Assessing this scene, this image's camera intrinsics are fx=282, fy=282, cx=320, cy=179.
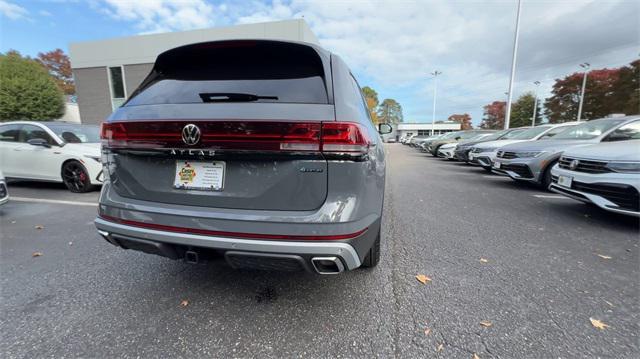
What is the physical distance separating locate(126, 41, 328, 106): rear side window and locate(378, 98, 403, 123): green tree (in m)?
101

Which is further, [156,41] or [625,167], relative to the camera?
[156,41]

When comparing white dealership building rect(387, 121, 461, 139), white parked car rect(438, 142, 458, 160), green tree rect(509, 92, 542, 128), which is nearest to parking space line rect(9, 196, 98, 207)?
white parked car rect(438, 142, 458, 160)

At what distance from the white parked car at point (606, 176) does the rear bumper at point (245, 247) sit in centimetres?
360

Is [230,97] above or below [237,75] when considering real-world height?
below

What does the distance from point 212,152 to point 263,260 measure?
63 centimetres

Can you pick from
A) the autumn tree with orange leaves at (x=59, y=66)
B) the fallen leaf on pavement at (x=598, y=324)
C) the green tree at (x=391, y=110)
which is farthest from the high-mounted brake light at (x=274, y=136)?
the green tree at (x=391, y=110)

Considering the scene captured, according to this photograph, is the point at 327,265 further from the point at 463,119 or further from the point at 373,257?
the point at 463,119

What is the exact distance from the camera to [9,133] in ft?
18.5

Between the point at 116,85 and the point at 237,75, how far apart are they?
89.6 feet

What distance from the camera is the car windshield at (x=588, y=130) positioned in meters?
4.93

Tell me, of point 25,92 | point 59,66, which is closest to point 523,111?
point 25,92

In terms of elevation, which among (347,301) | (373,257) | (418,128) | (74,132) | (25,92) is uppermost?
(418,128)

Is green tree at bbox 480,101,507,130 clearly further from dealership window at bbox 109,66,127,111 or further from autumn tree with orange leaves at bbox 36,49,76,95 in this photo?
autumn tree with orange leaves at bbox 36,49,76,95

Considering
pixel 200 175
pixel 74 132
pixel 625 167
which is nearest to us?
pixel 200 175
